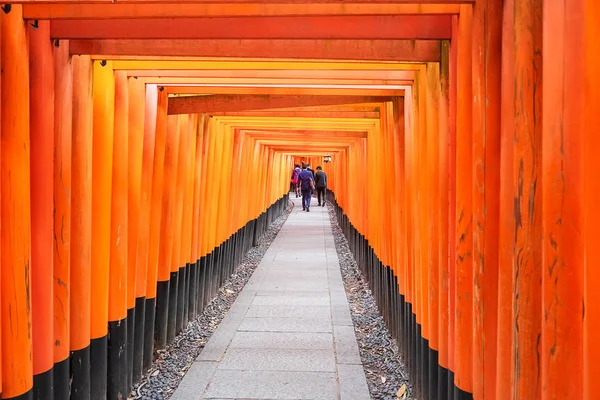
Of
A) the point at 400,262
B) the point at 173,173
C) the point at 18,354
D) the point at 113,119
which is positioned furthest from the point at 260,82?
the point at 18,354

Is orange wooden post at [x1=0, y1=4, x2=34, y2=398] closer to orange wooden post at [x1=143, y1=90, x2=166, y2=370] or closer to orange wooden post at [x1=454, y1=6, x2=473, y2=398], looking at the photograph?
orange wooden post at [x1=454, y1=6, x2=473, y2=398]

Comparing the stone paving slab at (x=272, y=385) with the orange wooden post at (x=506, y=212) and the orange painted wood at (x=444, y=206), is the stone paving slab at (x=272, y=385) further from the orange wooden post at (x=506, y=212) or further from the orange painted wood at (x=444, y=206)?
the orange wooden post at (x=506, y=212)

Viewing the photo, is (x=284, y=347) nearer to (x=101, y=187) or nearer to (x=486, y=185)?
(x=101, y=187)

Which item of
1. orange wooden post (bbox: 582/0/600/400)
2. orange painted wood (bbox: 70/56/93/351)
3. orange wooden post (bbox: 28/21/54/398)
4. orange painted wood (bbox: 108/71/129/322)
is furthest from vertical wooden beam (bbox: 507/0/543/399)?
orange painted wood (bbox: 108/71/129/322)

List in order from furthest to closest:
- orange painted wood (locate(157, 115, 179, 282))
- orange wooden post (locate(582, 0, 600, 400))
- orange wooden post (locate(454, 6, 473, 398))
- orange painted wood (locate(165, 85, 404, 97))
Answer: orange painted wood (locate(157, 115, 179, 282))
orange painted wood (locate(165, 85, 404, 97))
orange wooden post (locate(454, 6, 473, 398))
orange wooden post (locate(582, 0, 600, 400))

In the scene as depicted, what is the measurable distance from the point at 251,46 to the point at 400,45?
88cm

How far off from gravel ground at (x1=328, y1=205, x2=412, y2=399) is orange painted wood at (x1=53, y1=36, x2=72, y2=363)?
9.05 ft

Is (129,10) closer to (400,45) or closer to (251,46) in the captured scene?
(251,46)

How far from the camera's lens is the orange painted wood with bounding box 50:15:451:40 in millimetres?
2959

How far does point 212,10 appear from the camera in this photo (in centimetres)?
271

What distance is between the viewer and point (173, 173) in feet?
19.5

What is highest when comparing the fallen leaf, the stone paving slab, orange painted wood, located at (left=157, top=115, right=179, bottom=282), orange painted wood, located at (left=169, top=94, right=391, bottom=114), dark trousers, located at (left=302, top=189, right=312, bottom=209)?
orange painted wood, located at (left=169, top=94, right=391, bottom=114)

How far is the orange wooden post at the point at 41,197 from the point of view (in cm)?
298

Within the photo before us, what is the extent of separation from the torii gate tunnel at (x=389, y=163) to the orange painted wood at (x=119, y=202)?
0.05ft
